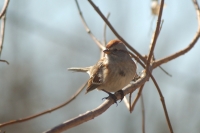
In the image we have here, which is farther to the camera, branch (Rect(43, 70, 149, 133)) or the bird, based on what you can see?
the bird

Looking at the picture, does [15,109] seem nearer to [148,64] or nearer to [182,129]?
[182,129]

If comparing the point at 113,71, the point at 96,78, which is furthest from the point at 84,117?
the point at 96,78

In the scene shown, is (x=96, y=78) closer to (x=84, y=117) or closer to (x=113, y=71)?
(x=113, y=71)

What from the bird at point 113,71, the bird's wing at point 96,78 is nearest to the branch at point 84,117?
the bird at point 113,71

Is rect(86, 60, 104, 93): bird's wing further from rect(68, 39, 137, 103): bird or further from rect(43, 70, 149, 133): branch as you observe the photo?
rect(43, 70, 149, 133): branch

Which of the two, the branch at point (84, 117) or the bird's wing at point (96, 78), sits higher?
the bird's wing at point (96, 78)

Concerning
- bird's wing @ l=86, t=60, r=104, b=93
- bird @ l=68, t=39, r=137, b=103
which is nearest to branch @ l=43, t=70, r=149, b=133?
bird @ l=68, t=39, r=137, b=103

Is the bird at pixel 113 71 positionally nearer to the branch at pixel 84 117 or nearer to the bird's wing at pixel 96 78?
the bird's wing at pixel 96 78

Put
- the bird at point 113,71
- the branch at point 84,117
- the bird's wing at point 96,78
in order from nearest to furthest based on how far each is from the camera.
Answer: the branch at point 84,117 → the bird at point 113,71 → the bird's wing at point 96,78
